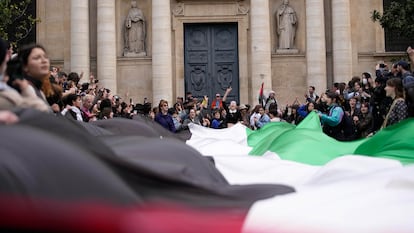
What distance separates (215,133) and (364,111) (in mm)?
3753

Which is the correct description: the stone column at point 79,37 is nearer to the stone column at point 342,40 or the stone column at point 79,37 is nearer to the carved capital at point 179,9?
the carved capital at point 179,9

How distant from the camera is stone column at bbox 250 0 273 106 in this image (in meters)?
29.2

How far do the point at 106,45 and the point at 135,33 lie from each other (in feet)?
5.33

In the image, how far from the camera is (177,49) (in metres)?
30.7

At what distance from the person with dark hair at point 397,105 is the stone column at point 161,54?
17.2 meters

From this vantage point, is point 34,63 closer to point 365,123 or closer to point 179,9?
point 365,123

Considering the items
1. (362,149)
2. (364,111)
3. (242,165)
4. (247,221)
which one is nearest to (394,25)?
(364,111)

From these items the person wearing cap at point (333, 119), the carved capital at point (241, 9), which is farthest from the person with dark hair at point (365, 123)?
the carved capital at point (241, 9)

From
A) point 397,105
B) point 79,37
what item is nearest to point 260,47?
point 79,37

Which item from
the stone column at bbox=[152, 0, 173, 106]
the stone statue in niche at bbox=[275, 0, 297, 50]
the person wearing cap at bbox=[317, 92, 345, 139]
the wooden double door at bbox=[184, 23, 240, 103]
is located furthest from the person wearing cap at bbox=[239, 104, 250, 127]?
the person wearing cap at bbox=[317, 92, 345, 139]

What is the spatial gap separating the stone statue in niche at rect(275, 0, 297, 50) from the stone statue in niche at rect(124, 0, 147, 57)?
5796 mm

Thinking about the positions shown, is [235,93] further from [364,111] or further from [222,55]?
[364,111]

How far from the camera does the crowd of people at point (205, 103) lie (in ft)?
20.4

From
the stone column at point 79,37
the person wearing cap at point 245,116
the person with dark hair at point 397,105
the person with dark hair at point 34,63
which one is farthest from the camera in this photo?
the stone column at point 79,37
